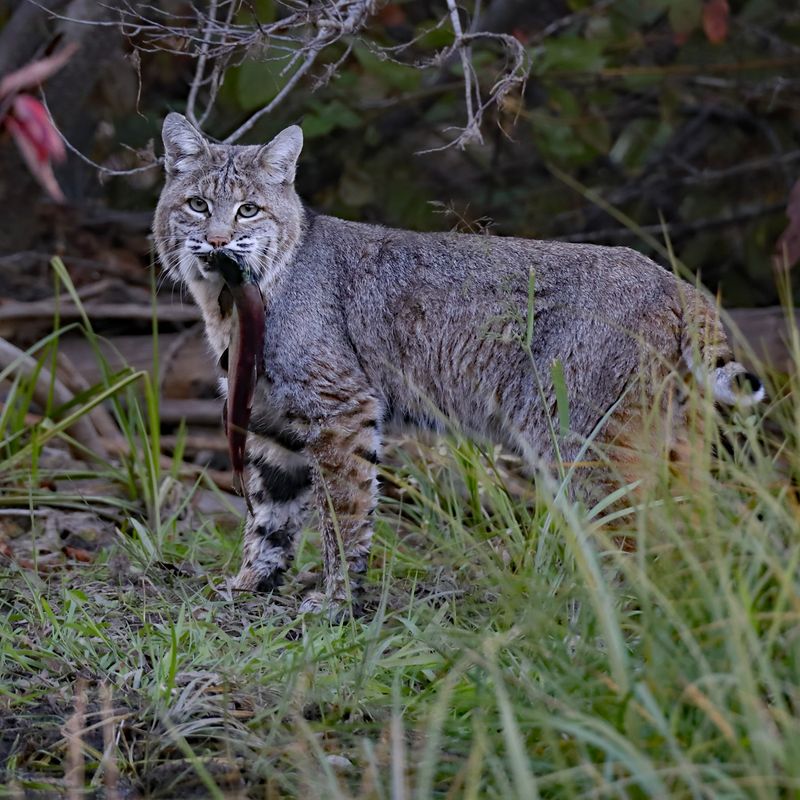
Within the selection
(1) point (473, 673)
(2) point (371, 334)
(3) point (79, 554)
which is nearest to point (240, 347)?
(2) point (371, 334)

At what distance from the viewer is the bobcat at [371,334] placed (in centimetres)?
467

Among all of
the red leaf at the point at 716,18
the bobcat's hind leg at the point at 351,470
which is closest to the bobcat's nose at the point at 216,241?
the bobcat's hind leg at the point at 351,470

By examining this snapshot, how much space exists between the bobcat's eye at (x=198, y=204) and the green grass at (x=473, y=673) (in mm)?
1317

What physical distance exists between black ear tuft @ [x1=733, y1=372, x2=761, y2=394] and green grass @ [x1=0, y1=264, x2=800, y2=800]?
0.21 metres

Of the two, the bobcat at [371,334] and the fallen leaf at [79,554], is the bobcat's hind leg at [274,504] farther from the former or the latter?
the fallen leaf at [79,554]

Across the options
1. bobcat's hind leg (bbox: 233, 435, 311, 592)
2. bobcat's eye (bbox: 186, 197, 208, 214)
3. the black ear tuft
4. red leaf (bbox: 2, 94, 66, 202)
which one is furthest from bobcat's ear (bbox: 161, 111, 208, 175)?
red leaf (bbox: 2, 94, 66, 202)

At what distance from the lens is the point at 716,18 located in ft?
21.5

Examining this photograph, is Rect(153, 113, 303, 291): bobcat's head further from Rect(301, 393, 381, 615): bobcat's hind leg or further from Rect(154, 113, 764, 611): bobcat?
Rect(301, 393, 381, 615): bobcat's hind leg

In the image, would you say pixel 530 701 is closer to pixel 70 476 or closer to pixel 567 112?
pixel 70 476

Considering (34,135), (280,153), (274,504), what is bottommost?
(274,504)

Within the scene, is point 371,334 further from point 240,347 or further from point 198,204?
point 198,204

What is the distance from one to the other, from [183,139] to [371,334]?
3.27 feet

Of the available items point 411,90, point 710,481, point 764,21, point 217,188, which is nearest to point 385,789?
point 710,481

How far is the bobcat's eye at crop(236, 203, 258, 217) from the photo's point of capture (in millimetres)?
4891
